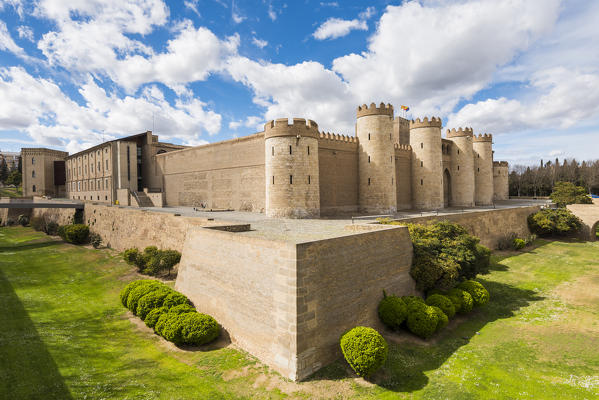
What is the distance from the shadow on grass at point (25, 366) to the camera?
9.31 meters

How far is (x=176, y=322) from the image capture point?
12.7 meters

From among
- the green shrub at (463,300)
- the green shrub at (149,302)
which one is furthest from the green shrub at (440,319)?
the green shrub at (149,302)

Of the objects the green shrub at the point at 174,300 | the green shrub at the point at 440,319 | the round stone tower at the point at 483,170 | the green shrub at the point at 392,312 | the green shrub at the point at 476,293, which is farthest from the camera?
the round stone tower at the point at 483,170

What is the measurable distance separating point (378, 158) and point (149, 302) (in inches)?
844

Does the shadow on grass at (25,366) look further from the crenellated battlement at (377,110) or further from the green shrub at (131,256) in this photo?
the crenellated battlement at (377,110)

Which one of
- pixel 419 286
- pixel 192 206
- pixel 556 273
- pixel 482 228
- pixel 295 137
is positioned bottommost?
pixel 556 273

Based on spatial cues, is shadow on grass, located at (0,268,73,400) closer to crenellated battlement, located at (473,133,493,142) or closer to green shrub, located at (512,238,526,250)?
green shrub, located at (512,238,526,250)

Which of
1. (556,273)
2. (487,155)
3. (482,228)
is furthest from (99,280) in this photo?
(487,155)

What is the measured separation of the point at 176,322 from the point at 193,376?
112 inches

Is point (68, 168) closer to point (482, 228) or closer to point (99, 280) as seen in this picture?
point (99, 280)

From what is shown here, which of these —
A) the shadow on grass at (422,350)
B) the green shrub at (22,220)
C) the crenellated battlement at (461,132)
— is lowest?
the shadow on grass at (422,350)

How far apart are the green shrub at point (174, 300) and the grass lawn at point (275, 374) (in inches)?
57.0

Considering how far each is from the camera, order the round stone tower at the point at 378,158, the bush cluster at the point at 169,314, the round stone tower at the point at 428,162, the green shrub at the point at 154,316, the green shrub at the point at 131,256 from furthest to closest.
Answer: the round stone tower at the point at 428,162
the round stone tower at the point at 378,158
the green shrub at the point at 131,256
the green shrub at the point at 154,316
the bush cluster at the point at 169,314

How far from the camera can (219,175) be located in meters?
33.4
